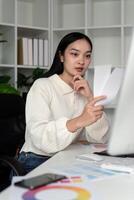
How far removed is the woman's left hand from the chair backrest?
0.38 meters

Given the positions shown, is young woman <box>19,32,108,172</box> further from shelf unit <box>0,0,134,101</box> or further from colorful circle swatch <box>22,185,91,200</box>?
shelf unit <box>0,0,134,101</box>

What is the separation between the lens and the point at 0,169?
1.73m

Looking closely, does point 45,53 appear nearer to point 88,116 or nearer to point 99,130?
point 99,130

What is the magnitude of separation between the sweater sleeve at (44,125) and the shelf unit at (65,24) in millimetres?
1600

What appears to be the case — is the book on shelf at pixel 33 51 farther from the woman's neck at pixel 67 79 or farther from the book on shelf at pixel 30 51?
the woman's neck at pixel 67 79

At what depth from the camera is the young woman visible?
1504 millimetres

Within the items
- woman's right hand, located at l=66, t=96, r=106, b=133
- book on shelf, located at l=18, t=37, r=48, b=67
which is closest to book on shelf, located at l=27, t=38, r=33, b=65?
book on shelf, located at l=18, t=37, r=48, b=67

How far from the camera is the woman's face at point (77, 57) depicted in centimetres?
187

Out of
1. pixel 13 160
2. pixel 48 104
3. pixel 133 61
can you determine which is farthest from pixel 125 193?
pixel 48 104

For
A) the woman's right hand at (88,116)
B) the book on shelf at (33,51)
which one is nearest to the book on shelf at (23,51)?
the book on shelf at (33,51)

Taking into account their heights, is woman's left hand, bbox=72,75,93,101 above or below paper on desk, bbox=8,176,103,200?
above

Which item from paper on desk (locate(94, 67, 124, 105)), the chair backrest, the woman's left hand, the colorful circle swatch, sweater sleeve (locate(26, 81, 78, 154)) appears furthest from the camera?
the chair backrest

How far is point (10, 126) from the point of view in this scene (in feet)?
6.18

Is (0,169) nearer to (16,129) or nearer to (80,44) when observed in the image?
(16,129)
